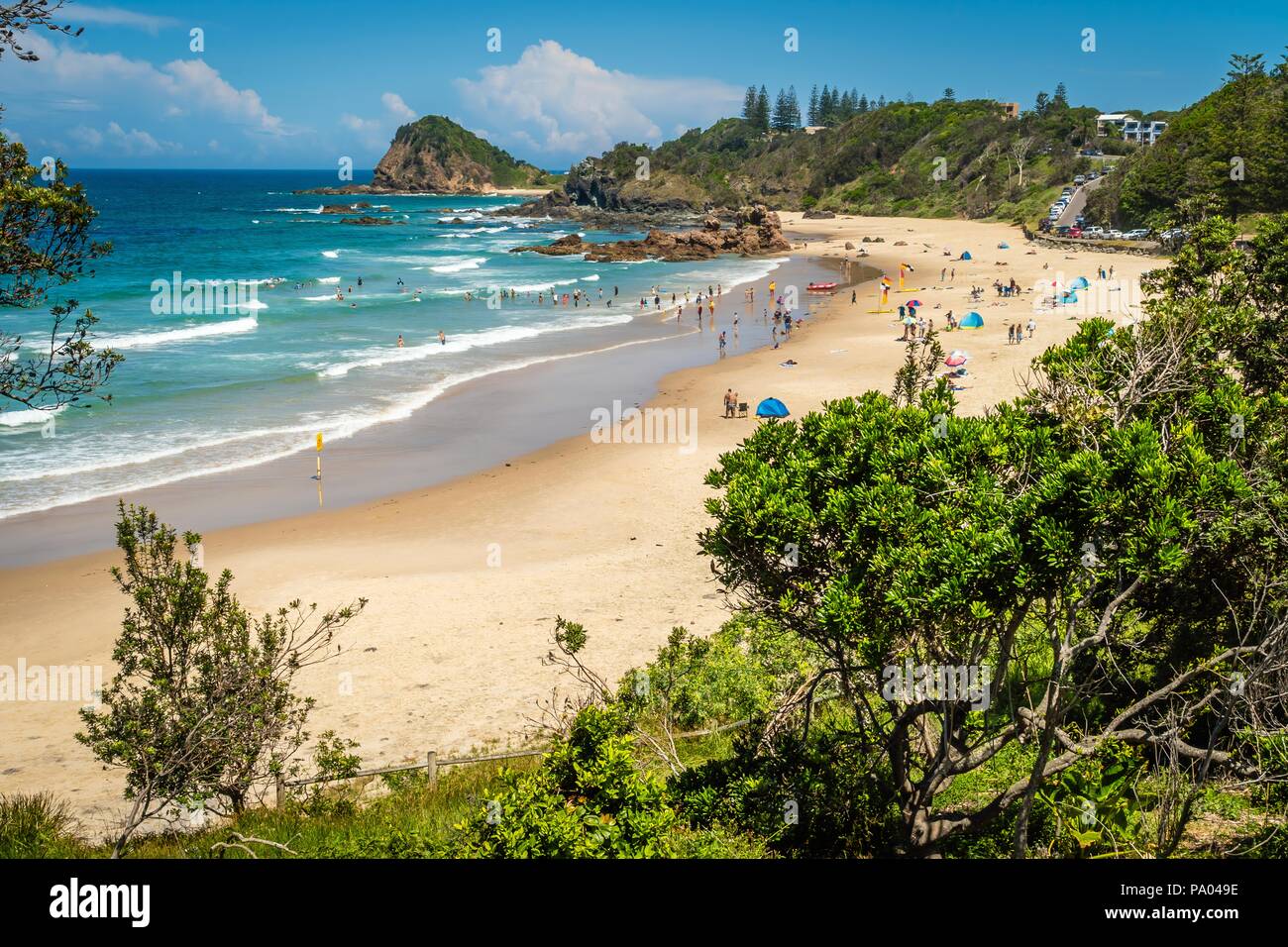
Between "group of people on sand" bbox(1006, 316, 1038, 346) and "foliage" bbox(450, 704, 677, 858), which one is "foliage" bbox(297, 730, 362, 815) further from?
"group of people on sand" bbox(1006, 316, 1038, 346)

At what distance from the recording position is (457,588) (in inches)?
711

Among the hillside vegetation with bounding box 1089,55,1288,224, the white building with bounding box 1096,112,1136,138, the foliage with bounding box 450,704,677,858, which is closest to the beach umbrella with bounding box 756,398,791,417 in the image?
the foliage with bounding box 450,704,677,858

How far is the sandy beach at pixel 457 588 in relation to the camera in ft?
44.1

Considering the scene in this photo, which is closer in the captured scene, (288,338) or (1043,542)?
(1043,542)

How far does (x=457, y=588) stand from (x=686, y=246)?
65.5 m

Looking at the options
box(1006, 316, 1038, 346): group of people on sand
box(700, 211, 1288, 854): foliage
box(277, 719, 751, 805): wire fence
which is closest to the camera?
box(700, 211, 1288, 854): foliage

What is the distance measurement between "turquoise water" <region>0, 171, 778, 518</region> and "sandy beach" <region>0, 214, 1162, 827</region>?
5.87 m

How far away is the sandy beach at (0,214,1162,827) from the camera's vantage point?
44.1 ft

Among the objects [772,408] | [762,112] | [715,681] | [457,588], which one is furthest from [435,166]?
[715,681]

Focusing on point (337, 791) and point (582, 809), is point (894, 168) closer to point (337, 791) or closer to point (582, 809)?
point (337, 791)

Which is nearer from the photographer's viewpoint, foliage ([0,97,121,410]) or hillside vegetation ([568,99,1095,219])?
foliage ([0,97,121,410])

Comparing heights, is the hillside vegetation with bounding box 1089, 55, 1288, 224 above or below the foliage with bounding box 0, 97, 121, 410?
above

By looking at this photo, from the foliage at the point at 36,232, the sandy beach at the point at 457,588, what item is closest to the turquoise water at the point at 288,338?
the sandy beach at the point at 457,588

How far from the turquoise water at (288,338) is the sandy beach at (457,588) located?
5871 mm
